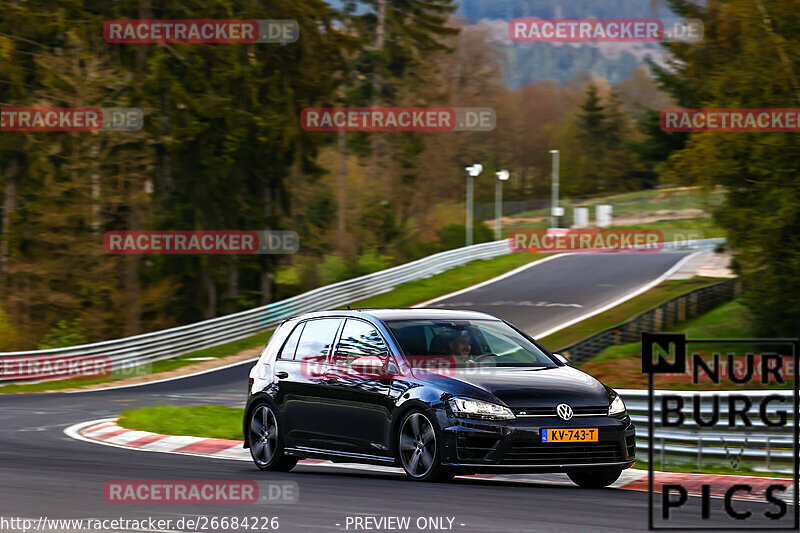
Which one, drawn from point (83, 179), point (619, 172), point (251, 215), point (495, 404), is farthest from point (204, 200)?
point (619, 172)

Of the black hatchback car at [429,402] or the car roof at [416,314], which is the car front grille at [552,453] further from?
the car roof at [416,314]

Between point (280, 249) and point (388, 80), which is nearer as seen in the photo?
point (280, 249)

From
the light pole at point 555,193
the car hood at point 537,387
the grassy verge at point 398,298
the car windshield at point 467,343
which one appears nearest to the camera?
the car hood at point 537,387

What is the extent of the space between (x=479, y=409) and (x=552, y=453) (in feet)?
2.25

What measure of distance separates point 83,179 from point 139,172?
2.00 m

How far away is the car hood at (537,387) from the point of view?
10.4 metres

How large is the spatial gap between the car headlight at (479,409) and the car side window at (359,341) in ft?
4.03

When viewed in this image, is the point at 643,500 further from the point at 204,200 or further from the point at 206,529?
the point at 204,200

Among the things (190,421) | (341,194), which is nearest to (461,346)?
(190,421)

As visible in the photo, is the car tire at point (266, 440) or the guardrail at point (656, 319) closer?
the car tire at point (266, 440)

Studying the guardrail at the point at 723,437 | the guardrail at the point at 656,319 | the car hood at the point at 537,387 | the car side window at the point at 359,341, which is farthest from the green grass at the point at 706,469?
the guardrail at the point at 656,319

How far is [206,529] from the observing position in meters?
8.13

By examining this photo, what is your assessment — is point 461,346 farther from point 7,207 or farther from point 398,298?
point 7,207

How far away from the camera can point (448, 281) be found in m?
48.2
